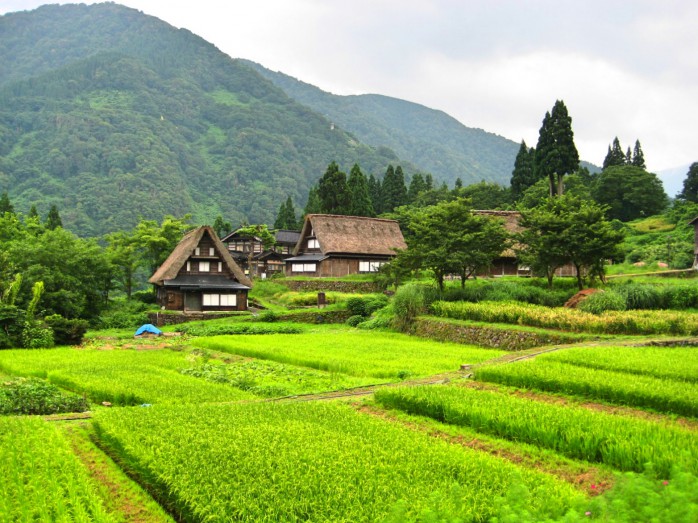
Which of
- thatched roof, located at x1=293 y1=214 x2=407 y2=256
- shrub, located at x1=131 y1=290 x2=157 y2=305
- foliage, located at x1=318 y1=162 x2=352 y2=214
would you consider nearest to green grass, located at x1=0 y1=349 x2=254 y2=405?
shrub, located at x1=131 y1=290 x2=157 y2=305

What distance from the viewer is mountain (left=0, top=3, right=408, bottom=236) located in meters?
83.9

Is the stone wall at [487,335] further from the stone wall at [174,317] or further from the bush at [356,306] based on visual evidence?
the stone wall at [174,317]

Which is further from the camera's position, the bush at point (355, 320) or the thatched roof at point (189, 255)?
the thatched roof at point (189, 255)

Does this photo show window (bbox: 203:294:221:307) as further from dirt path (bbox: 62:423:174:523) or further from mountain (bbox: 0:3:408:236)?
mountain (bbox: 0:3:408:236)

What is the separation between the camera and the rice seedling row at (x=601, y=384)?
9.62m

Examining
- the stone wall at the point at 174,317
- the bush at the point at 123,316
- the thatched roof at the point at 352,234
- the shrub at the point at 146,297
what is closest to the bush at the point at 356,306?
the stone wall at the point at 174,317

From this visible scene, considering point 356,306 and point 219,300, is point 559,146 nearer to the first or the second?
point 356,306

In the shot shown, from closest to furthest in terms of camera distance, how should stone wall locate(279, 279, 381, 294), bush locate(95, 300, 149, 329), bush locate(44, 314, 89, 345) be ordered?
bush locate(44, 314, 89, 345)
bush locate(95, 300, 149, 329)
stone wall locate(279, 279, 381, 294)

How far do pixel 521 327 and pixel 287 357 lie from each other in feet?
28.1

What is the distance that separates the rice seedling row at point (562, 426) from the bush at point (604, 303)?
12.1 metres

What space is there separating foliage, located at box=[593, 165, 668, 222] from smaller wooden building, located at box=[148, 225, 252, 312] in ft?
128

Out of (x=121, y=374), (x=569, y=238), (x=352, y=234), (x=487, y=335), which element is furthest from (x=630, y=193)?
(x=121, y=374)

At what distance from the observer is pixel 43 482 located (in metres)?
6.47

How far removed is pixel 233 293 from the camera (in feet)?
131
